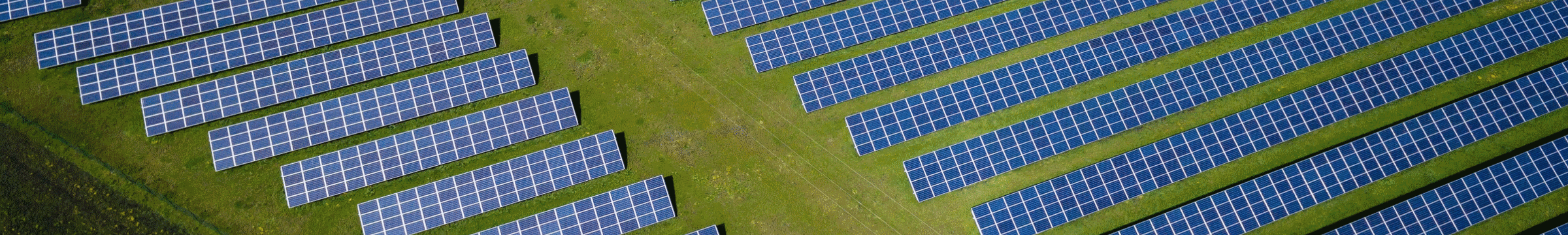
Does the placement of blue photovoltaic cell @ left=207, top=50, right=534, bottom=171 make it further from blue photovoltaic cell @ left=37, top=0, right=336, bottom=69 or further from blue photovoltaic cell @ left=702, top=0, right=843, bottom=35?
blue photovoltaic cell @ left=702, top=0, right=843, bottom=35

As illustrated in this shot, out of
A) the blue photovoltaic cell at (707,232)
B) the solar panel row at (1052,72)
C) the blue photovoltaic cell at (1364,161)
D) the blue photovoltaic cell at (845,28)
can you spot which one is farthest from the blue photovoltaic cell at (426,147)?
the blue photovoltaic cell at (1364,161)

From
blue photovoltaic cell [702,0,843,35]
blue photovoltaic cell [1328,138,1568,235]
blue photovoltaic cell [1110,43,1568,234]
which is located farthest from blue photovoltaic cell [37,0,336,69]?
blue photovoltaic cell [1328,138,1568,235]

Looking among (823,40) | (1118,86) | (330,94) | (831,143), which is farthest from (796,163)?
(330,94)

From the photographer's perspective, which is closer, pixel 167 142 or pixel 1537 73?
pixel 167 142

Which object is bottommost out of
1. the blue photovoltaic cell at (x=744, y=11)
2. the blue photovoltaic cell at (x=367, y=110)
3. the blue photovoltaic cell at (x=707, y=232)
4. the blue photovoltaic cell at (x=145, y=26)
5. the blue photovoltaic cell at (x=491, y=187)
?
the blue photovoltaic cell at (x=707, y=232)

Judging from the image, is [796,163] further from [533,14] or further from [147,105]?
[147,105]

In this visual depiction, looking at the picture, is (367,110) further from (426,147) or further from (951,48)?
(951,48)

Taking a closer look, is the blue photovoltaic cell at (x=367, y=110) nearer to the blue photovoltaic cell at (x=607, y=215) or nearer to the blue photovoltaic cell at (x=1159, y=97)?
the blue photovoltaic cell at (x=607, y=215)
